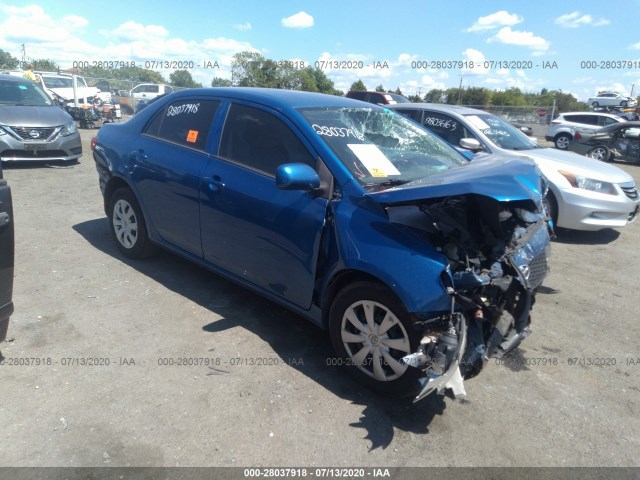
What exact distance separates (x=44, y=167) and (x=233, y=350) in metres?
8.12

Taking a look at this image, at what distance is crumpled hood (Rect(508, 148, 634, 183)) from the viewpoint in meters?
6.47

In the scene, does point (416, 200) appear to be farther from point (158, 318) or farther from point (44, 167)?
point (44, 167)

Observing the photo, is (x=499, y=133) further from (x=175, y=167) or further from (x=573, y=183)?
(x=175, y=167)

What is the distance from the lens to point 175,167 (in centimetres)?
413

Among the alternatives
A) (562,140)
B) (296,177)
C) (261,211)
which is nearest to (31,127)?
(261,211)

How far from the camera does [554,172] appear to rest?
6496 millimetres

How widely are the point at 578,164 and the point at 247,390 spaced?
18.9ft

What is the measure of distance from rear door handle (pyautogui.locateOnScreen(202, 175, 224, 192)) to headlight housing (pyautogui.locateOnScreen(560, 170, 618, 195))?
4915 mm

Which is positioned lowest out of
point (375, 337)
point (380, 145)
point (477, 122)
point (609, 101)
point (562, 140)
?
point (375, 337)

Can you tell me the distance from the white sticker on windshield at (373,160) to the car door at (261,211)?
33 centimetres

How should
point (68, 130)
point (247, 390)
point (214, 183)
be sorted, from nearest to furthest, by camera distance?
point (247, 390) → point (214, 183) → point (68, 130)

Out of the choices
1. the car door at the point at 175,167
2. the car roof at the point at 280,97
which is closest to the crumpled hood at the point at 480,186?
the car roof at the point at 280,97

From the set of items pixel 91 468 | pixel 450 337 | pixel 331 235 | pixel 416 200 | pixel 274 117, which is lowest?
pixel 91 468

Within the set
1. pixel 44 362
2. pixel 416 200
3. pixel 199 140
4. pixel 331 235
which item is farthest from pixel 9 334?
pixel 416 200
